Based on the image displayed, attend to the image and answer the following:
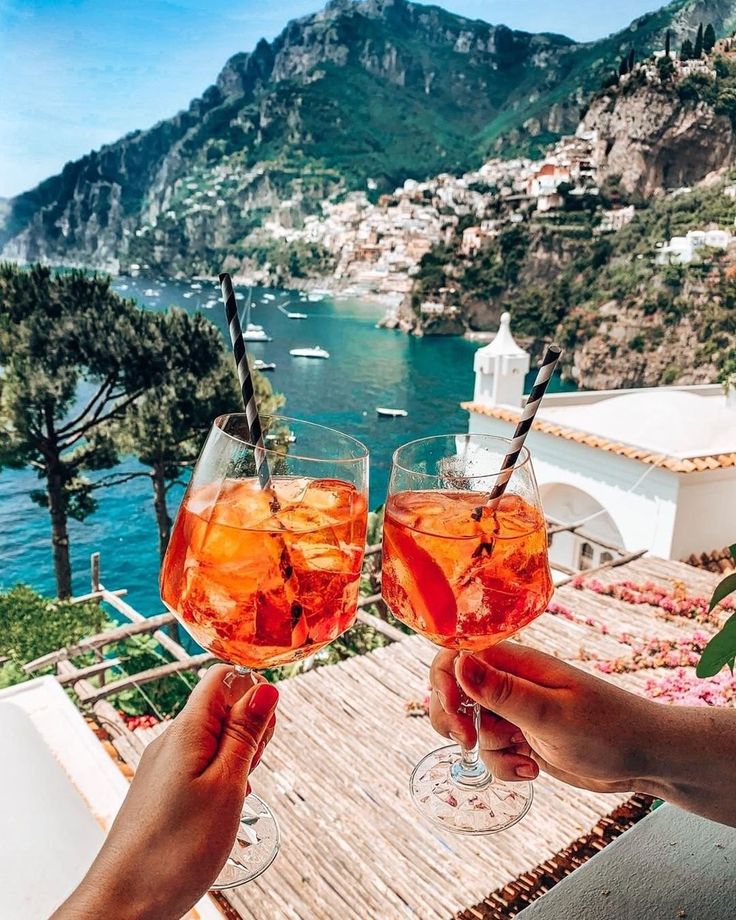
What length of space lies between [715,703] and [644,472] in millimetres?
4538

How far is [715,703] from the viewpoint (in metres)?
1.41

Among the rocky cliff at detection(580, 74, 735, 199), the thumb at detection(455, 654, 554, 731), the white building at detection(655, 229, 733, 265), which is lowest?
the thumb at detection(455, 654, 554, 731)

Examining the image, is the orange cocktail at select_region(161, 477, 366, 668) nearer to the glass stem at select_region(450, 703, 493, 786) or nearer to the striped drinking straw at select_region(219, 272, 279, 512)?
the striped drinking straw at select_region(219, 272, 279, 512)

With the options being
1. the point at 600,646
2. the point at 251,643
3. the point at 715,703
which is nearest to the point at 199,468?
the point at 251,643

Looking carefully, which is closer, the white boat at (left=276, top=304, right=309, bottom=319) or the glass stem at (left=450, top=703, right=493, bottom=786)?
the glass stem at (left=450, top=703, right=493, bottom=786)

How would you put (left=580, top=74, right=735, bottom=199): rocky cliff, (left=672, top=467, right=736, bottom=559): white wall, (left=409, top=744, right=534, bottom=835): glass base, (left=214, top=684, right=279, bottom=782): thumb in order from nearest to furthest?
(left=214, top=684, right=279, bottom=782): thumb < (left=409, top=744, right=534, bottom=835): glass base < (left=672, top=467, right=736, bottom=559): white wall < (left=580, top=74, right=735, bottom=199): rocky cliff

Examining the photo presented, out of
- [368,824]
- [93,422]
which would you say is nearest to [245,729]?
[368,824]

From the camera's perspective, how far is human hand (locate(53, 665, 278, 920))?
36cm

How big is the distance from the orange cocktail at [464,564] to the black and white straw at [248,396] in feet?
0.41

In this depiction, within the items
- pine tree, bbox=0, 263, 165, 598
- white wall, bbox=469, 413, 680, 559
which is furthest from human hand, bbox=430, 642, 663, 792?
pine tree, bbox=0, 263, 165, 598

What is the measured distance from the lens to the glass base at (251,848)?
608mm

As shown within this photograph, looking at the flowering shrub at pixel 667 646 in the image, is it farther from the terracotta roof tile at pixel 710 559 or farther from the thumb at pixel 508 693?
the terracotta roof tile at pixel 710 559

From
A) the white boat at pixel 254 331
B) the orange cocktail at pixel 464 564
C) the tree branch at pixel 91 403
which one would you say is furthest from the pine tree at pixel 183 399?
the orange cocktail at pixel 464 564

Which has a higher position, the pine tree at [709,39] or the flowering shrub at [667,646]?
the pine tree at [709,39]
